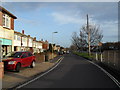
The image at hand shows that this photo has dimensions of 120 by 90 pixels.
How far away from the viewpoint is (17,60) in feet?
46.9

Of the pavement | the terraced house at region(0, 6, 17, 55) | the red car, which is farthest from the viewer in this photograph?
the terraced house at region(0, 6, 17, 55)

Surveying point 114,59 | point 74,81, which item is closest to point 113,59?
point 114,59

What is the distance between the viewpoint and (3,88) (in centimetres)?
821

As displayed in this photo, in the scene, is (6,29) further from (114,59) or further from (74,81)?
(74,81)

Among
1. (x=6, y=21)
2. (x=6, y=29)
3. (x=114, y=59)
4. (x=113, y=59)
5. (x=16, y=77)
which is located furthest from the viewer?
(x=6, y=29)

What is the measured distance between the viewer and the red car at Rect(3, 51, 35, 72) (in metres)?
13.8

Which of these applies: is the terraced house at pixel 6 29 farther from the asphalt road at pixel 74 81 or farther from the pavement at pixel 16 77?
the asphalt road at pixel 74 81

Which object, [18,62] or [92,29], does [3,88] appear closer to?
[18,62]

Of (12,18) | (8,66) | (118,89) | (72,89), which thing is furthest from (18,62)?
(12,18)

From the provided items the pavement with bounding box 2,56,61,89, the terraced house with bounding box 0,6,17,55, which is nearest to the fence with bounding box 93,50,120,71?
the pavement with bounding box 2,56,61,89

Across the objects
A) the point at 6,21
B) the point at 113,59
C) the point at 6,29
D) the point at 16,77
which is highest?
the point at 6,21

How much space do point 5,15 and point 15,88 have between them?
17102 millimetres

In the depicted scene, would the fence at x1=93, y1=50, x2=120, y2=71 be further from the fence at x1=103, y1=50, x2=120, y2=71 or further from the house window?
the house window

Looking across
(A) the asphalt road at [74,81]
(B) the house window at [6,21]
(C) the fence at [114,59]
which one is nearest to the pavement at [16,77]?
(A) the asphalt road at [74,81]
